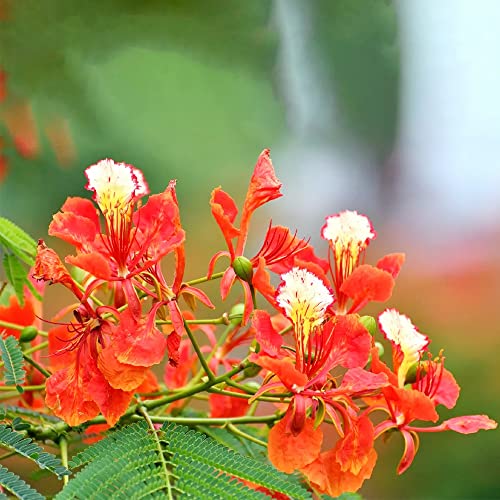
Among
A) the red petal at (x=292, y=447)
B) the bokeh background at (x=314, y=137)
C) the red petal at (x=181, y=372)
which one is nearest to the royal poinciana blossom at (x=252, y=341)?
the red petal at (x=292, y=447)

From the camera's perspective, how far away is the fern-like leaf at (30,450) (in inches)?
15.1

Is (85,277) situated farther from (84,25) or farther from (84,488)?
(84,25)

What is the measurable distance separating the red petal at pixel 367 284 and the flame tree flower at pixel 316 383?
46mm

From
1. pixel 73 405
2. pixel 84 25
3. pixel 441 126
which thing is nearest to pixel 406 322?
pixel 73 405

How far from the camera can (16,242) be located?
510 mm

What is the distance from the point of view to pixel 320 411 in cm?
40

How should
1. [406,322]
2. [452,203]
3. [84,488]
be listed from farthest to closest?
1. [452,203]
2. [406,322]
3. [84,488]

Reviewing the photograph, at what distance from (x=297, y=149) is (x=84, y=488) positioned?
2.73m

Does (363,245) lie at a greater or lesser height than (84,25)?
lesser

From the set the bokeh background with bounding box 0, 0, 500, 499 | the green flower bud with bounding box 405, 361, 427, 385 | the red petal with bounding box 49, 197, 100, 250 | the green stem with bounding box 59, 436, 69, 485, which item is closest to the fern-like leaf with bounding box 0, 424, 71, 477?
the green stem with bounding box 59, 436, 69, 485

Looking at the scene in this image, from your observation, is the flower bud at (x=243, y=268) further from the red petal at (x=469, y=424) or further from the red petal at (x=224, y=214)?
the red petal at (x=469, y=424)

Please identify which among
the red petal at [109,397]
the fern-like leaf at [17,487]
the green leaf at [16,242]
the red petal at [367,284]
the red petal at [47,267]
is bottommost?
the fern-like leaf at [17,487]

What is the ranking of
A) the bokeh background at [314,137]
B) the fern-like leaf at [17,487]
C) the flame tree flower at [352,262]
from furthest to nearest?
the bokeh background at [314,137], the flame tree flower at [352,262], the fern-like leaf at [17,487]

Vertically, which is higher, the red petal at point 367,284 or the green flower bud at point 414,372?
the red petal at point 367,284
